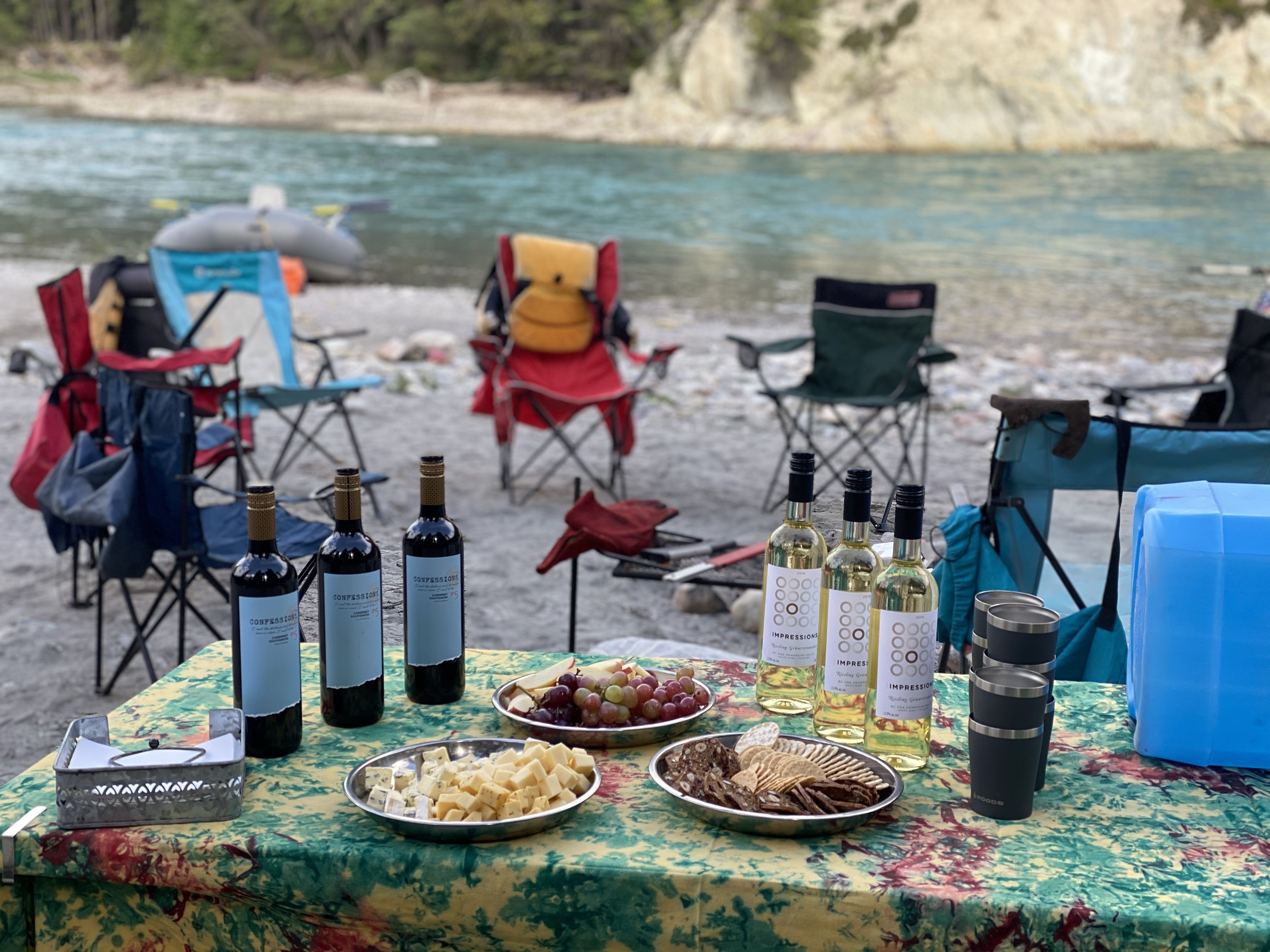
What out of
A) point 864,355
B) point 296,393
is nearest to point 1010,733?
point 296,393

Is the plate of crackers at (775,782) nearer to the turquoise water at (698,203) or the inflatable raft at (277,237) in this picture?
the turquoise water at (698,203)

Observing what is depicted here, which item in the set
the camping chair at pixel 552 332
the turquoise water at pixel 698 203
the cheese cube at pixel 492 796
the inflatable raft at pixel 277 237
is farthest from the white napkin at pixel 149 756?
the inflatable raft at pixel 277 237

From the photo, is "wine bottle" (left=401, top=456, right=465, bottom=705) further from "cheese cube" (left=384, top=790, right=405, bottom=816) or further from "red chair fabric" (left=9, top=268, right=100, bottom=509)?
"red chair fabric" (left=9, top=268, right=100, bottom=509)

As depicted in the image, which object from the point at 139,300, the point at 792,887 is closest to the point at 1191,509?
the point at 792,887

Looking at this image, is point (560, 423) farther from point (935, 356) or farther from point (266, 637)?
point (266, 637)

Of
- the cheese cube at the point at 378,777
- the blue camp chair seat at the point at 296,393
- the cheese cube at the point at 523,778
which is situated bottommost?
the blue camp chair seat at the point at 296,393

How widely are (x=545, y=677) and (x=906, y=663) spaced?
0.41 metres

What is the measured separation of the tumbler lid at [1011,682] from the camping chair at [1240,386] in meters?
2.65

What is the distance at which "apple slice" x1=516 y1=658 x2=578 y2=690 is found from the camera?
1.36 metres

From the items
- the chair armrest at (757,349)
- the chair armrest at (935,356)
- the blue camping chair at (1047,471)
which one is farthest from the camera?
the chair armrest at (757,349)

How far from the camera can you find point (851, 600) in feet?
4.03

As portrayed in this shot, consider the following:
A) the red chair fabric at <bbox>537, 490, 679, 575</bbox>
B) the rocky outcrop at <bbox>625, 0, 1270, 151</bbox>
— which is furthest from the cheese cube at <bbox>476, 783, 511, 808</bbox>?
the rocky outcrop at <bbox>625, 0, 1270, 151</bbox>

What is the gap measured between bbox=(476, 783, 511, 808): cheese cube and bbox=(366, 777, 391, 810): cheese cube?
0.09m

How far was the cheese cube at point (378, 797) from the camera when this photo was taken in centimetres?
111
